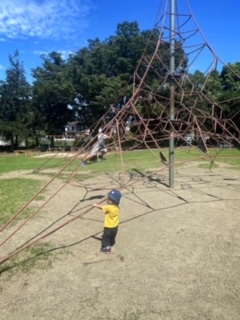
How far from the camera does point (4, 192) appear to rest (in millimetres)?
10570

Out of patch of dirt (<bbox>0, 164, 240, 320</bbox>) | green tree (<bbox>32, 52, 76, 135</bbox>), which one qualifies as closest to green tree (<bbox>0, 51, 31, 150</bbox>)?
green tree (<bbox>32, 52, 76, 135</bbox>)

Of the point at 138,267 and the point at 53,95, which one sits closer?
the point at 138,267

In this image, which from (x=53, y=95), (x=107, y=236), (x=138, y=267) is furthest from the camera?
(x=53, y=95)

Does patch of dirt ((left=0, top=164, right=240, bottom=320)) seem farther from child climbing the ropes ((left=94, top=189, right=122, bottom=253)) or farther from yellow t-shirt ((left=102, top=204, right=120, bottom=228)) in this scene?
yellow t-shirt ((left=102, top=204, right=120, bottom=228))

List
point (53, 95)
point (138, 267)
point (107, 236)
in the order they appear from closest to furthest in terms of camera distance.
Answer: point (138, 267)
point (107, 236)
point (53, 95)

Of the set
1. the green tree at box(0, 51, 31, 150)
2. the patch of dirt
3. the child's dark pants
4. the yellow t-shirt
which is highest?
the green tree at box(0, 51, 31, 150)

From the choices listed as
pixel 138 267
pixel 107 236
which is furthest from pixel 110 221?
pixel 138 267

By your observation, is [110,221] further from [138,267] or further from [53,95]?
[53,95]

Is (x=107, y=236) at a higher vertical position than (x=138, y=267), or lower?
higher

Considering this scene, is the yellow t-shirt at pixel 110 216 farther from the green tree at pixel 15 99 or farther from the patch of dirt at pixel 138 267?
the green tree at pixel 15 99

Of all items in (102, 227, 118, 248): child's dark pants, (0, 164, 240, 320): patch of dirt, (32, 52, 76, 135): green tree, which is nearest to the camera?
(0, 164, 240, 320): patch of dirt

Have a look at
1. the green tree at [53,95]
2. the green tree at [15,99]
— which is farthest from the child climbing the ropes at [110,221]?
the green tree at [15,99]

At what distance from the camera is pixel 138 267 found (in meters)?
4.89

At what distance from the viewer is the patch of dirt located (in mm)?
3820
